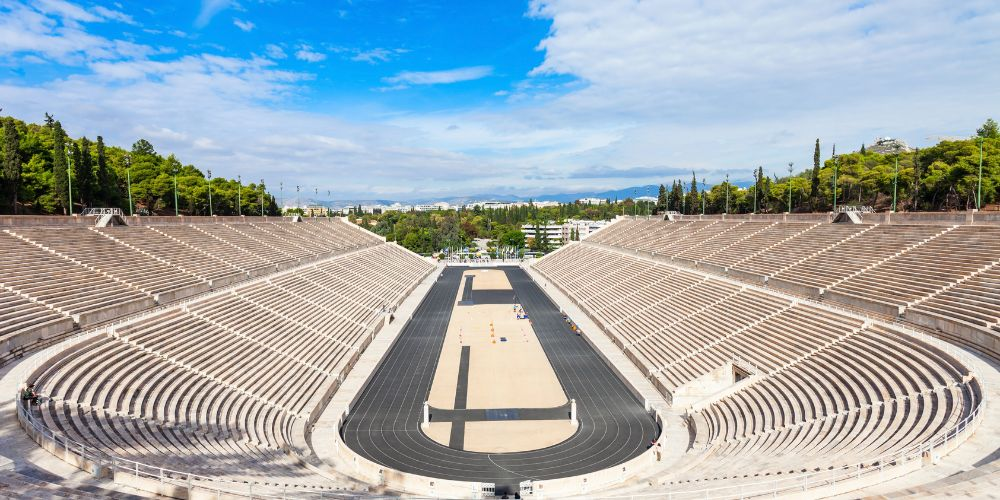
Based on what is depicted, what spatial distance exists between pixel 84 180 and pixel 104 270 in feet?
93.5

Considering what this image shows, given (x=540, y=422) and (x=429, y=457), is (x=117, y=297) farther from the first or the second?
(x=540, y=422)

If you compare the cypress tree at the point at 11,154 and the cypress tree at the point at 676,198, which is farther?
the cypress tree at the point at 676,198

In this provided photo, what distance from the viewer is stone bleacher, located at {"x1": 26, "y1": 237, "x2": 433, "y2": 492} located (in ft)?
42.7

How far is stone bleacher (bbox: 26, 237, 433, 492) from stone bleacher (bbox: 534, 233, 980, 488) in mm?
12076

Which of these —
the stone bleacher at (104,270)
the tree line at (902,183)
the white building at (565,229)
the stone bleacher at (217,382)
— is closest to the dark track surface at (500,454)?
the stone bleacher at (217,382)

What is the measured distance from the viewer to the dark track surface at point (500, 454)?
16625 mm

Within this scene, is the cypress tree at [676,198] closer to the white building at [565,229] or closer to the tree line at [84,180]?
the white building at [565,229]

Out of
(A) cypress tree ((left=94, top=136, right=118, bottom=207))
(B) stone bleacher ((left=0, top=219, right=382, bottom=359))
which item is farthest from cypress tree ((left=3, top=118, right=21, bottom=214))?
(B) stone bleacher ((left=0, top=219, right=382, bottom=359))

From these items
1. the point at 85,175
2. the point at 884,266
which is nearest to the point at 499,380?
the point at 884,266

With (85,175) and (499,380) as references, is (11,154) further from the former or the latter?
(499,380)

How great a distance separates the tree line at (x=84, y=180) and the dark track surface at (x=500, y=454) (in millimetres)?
28388

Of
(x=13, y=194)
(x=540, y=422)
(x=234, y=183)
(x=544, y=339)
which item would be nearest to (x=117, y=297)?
(x=540, y=422)

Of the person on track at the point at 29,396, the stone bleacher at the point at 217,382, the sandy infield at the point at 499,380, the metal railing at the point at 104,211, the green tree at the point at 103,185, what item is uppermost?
the green tree at the point at 103,185

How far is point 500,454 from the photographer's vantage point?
57.7ft
